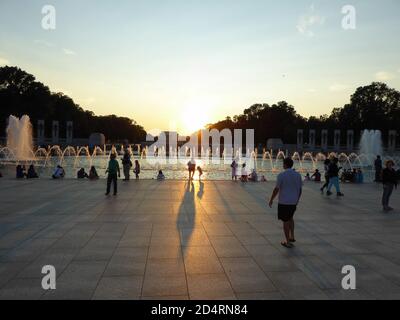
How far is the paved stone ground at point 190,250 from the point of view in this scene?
19.2 feet

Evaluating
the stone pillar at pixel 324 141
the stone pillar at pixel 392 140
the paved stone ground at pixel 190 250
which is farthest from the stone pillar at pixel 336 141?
the paved stone ground at pixel 190 250

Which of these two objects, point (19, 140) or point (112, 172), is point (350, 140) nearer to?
point (19, 140)

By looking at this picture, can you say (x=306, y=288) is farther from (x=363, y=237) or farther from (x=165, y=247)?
(x=363, y=237)

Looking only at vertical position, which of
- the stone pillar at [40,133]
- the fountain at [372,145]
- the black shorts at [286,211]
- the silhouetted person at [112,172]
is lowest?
the black shorts at [286,211]

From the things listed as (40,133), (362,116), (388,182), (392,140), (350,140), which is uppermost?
(362,116)

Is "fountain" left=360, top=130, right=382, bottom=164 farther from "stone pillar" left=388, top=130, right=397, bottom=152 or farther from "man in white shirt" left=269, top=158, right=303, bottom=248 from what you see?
"man in white shirt" left=269, top=158, right=303, bottom=248

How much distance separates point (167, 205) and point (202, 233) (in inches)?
183

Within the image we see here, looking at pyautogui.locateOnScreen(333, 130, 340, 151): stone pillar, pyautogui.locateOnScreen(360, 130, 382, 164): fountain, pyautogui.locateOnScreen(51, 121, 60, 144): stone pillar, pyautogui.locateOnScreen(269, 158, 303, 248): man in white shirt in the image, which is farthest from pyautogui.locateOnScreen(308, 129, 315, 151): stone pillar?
pyautogui.locateOnScreen(269, 158, 303, 248): man in white shirt

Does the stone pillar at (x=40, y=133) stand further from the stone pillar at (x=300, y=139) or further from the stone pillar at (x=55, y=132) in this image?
the stone pillar at (x=300, y=139)

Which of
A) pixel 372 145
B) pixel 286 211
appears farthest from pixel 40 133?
pixel 286 211

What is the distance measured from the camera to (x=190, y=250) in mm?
7969

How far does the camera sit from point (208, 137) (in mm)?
159125

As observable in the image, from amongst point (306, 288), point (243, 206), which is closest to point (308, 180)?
point (243, 206)

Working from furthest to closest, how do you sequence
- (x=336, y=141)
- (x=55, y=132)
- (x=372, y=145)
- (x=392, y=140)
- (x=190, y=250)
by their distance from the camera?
(x=336, y=141), (x=392, y=140), (x=55, y=132), (x=372, y=145), (x=190, y=250)
